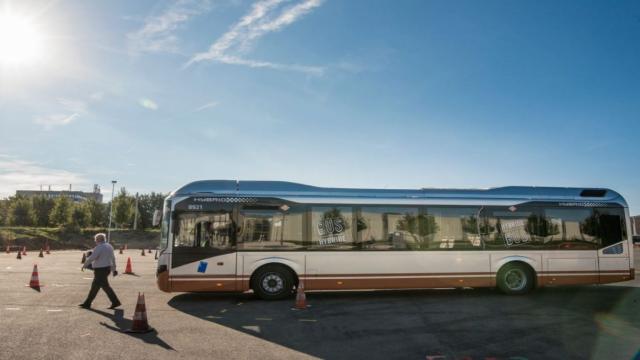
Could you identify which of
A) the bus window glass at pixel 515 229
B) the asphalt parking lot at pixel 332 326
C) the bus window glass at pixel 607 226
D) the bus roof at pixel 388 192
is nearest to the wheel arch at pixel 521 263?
the bus window glass at pixel 515 229

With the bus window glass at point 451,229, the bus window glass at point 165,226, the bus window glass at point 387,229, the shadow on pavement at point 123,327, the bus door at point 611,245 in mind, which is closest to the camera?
the shadow on pavement at point 123,327

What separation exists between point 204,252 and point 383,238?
4687 mm

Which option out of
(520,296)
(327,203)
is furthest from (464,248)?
(327,203)

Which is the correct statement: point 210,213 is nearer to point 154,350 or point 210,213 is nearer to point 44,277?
point 154,350

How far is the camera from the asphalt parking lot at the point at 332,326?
6559 mm

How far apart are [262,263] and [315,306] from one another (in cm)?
181

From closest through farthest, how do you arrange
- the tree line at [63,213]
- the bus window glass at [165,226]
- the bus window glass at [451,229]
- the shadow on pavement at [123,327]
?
the shadow on pavement at [123,327] < the bus window glass at [165,226] < the bus window glass at [451,229] < the tree line at [63,213]

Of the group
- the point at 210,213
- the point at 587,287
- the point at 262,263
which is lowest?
the point at 587,287

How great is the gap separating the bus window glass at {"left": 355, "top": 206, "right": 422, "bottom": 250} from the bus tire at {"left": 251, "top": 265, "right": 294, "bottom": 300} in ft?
6.78

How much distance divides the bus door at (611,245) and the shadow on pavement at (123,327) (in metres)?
12.0

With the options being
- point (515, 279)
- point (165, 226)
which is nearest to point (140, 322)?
point (165, 226)

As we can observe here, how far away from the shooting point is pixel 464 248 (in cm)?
1241

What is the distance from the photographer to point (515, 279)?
12.7 m

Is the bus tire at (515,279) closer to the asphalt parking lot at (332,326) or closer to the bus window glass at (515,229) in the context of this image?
the asphalt parking lot at (332,326)
